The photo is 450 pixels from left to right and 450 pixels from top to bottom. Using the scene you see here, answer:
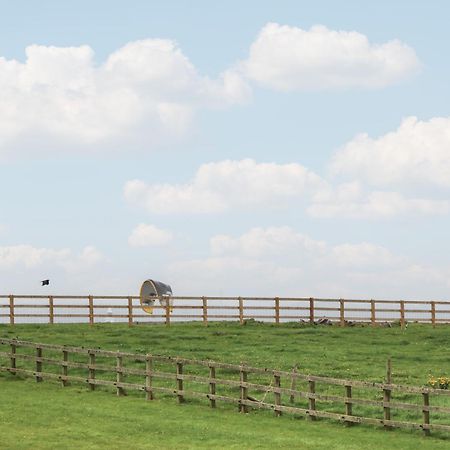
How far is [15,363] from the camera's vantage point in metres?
36.4

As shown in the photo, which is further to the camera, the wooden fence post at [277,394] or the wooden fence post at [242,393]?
the wooden fence post at [242,393]

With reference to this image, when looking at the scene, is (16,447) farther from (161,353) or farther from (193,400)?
(161,353)

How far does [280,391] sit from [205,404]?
117 inches

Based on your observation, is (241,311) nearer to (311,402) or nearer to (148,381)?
(148,381)

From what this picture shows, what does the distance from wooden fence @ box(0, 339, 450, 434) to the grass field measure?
1.16 feet

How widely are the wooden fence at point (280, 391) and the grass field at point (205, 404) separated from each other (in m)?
0.35

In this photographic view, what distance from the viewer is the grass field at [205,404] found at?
2383 cm

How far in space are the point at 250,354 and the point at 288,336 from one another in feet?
26.3

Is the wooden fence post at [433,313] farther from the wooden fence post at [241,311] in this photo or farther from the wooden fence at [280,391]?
the wooden fence at [280,391]

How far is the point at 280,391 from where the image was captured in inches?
1089

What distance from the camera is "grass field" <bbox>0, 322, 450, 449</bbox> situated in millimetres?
23828

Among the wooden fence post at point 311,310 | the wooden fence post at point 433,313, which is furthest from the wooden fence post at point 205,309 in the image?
the wooden fence post at point 433,313

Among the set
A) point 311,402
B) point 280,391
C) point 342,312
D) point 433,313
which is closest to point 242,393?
point 280,391

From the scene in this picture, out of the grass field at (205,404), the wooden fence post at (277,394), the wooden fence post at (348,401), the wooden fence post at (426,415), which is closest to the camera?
the grass field at (205,404)
